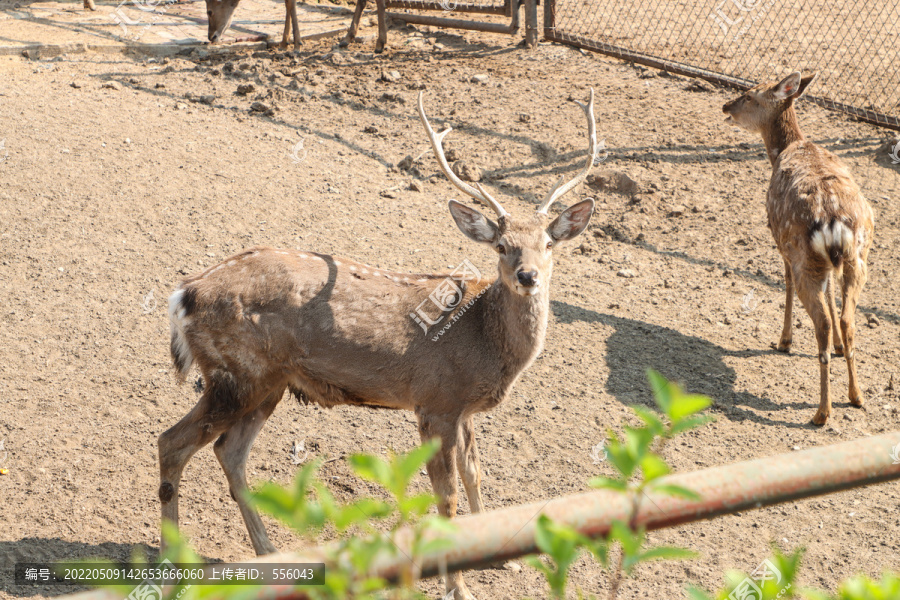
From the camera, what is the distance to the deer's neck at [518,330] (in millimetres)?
4242

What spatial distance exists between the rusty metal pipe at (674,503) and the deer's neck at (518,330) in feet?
9.02

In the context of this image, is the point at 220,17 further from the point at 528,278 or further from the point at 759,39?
the point at 528,278

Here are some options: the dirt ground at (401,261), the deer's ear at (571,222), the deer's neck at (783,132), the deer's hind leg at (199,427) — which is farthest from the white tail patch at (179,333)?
the deer's neck at (783,132)

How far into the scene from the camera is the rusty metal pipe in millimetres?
1259

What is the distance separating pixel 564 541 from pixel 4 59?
10898 millimetres

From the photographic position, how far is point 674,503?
1.35 m

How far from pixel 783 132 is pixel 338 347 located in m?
4.55

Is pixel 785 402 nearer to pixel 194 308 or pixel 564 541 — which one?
pixel 194 308

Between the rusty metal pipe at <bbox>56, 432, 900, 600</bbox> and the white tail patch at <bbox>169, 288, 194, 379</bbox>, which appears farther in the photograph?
the white tail patch at <bbox>169, 288, 194, 379</bbox>

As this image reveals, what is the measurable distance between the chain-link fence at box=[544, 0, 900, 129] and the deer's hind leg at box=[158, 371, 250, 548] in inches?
298

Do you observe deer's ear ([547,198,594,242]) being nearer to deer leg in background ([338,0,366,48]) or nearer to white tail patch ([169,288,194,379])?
white tail patch ([169,288,194,379])

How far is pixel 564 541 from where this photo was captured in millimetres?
1163

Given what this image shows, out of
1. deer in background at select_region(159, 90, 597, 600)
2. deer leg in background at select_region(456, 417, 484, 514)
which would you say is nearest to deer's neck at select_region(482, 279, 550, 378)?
deer in background at select_region(159, 90, 597, 600)

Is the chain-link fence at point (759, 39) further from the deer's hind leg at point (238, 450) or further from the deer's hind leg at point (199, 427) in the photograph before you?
the deer's hind leg at point (199, 427)
